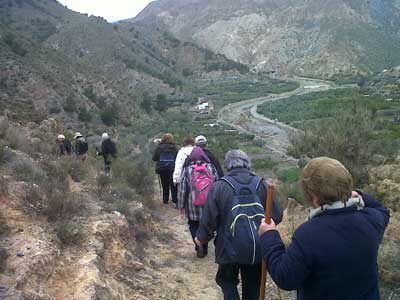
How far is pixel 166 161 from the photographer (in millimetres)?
8562

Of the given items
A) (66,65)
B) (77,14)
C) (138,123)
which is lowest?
(138,123)

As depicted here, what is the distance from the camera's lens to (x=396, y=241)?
566cm

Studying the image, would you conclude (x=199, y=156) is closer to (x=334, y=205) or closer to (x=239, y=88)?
(x=334, y=205)

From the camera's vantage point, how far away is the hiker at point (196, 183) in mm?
5387

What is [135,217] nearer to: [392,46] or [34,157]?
[34,157]

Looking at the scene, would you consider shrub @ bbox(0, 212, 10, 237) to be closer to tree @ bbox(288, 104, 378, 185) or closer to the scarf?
the scarf

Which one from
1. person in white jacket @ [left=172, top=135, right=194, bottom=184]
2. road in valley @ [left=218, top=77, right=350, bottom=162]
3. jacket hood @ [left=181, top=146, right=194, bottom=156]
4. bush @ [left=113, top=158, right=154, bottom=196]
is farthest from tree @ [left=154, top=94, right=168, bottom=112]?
jacket hood @ [left=181, top=146, right=194, bottom=156]

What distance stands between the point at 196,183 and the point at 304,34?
381 ft

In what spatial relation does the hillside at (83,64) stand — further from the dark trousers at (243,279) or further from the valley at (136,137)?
the dark trousers at (243,279)

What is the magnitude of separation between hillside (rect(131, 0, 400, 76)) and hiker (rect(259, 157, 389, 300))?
10107 cm

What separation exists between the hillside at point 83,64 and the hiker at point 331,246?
693 inches

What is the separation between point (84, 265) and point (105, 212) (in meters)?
1.89

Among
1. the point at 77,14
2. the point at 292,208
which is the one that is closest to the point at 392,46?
the point at 77,14

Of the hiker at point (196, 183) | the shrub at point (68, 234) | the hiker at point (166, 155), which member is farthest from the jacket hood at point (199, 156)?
the hiker at point (166, 155)
